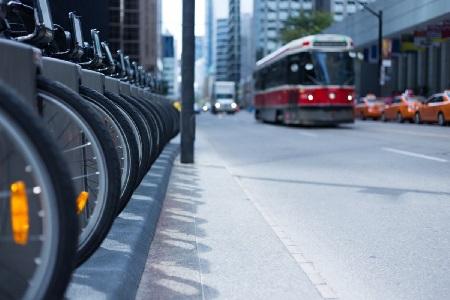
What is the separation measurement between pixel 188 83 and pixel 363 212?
5.54 m

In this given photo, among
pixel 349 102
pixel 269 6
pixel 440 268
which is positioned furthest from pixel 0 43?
pixel 269 6

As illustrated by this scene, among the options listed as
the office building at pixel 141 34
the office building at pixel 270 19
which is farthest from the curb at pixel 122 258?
the office building at pixel 270 19

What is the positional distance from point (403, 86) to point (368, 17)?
7054 millimetres

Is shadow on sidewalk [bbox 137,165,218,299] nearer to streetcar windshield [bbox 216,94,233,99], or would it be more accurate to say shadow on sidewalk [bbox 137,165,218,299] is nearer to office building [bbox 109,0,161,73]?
streetcar windshield [bbox 216,94,233,99]

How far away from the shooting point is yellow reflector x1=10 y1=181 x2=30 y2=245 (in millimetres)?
2361

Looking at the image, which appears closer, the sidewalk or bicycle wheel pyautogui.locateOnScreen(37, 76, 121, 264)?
bicycle wheel pyautogui.locateOnScreen(37, 76, 121, 264)

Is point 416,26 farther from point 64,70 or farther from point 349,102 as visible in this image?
point 64,70

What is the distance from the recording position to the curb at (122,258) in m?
3.33

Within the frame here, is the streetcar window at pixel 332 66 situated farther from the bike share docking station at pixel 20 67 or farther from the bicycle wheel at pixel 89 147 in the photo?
the bike share docking station at pixel 20 67

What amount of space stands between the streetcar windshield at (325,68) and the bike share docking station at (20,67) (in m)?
24.3

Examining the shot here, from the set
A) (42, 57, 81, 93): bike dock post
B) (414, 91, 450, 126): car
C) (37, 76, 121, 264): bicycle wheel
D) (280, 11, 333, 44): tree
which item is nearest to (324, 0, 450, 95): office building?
(414, 91, 450, 126): car

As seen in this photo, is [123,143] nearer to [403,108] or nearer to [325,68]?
[325,68]

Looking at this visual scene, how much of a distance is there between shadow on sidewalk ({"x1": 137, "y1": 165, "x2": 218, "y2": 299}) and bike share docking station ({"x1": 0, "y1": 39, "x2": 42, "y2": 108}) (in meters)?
1.59

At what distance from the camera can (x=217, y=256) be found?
16.8 feet
